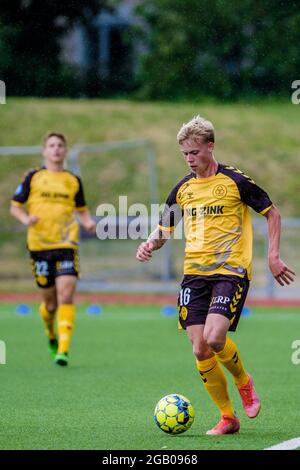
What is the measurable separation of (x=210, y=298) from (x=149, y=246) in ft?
1.85

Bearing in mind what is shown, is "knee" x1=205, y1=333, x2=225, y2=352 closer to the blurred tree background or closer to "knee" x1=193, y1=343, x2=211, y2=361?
"knee" x1=193, y1=343, x2=211, y2=361

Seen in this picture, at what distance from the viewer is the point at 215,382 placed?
23.3ft

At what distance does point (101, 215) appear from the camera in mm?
23125

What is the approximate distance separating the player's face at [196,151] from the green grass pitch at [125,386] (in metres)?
1.72

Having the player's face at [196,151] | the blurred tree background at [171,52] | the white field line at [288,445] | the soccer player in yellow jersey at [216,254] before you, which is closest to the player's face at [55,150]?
the soccer player in yellow jersey at [216,254]

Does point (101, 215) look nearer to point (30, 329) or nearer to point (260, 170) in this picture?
point (260, 170)

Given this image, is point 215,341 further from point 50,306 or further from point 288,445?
point 50,306

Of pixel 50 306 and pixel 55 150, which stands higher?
pixel 55 150

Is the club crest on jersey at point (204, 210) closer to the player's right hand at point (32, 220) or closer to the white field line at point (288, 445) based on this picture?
the white field line at point (288, 445)

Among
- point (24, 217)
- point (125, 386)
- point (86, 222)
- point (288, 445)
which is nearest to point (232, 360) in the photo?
point (288, 445)

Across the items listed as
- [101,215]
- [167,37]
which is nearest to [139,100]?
[167,37]

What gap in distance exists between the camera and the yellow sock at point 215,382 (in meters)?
7.09

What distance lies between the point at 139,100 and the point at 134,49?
9.19ft

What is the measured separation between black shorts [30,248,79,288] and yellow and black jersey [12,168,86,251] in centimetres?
7
